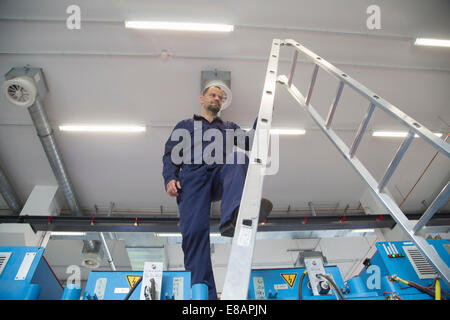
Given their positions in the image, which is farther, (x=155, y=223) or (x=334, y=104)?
(x=155, y=223)

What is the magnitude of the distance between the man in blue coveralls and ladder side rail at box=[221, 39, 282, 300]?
0.30 m

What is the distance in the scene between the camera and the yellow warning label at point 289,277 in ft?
5.54

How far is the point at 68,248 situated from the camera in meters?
6.11

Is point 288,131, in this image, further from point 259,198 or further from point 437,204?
point 259,198

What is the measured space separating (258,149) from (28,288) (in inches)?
43.6

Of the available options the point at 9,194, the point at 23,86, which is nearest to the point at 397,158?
the point at 23,86

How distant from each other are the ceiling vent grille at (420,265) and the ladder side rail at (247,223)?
141 cm

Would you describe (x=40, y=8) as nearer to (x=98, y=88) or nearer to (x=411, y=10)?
(x=98, y=88)

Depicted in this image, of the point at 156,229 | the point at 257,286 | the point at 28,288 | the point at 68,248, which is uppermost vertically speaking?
the point at 68,248

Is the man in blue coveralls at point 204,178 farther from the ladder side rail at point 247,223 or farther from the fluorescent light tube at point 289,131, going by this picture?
the fluorescent light tube at point 289,131

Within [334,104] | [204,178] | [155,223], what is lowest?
[204,178]

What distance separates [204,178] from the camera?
1592 mm

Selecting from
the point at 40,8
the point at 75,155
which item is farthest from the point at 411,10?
the point at 75,155

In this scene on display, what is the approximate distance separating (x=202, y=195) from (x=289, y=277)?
85 centimetres
